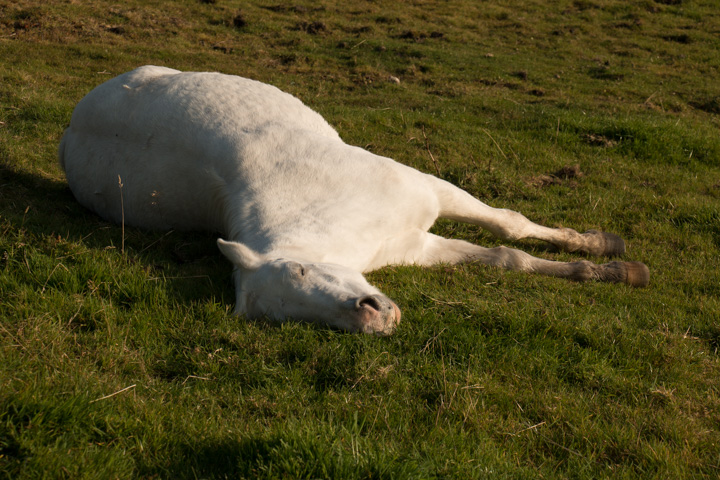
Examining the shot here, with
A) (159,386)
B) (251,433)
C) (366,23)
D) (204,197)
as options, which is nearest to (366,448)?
(251,433)

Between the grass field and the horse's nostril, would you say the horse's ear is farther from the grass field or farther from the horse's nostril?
the horse's nostril

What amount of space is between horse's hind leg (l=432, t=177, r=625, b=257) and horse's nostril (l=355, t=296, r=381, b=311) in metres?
1.98

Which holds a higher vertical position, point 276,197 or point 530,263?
point 276,197

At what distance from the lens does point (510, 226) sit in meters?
5.90

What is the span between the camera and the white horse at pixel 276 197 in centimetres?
394

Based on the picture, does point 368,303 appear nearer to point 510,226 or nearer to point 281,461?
point 281,461

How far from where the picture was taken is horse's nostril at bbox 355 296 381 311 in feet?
11.9

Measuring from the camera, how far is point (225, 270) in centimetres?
494

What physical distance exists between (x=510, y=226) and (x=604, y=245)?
95 cm

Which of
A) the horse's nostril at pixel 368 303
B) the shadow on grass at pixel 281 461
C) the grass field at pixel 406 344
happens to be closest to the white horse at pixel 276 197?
the horse's nostril at pixel 368 303

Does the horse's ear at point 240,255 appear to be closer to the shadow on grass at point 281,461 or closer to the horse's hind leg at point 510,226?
the shadow on grass at point 281,461

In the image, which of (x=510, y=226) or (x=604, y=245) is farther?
(x=604, y=245)

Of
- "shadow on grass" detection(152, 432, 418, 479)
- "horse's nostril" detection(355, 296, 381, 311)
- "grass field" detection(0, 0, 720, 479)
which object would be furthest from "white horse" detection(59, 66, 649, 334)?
"shadow on grass" detection(152, 432, 418, 479)

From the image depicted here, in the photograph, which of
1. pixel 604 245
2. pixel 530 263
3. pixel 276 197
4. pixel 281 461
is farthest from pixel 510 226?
pixel 281 461
